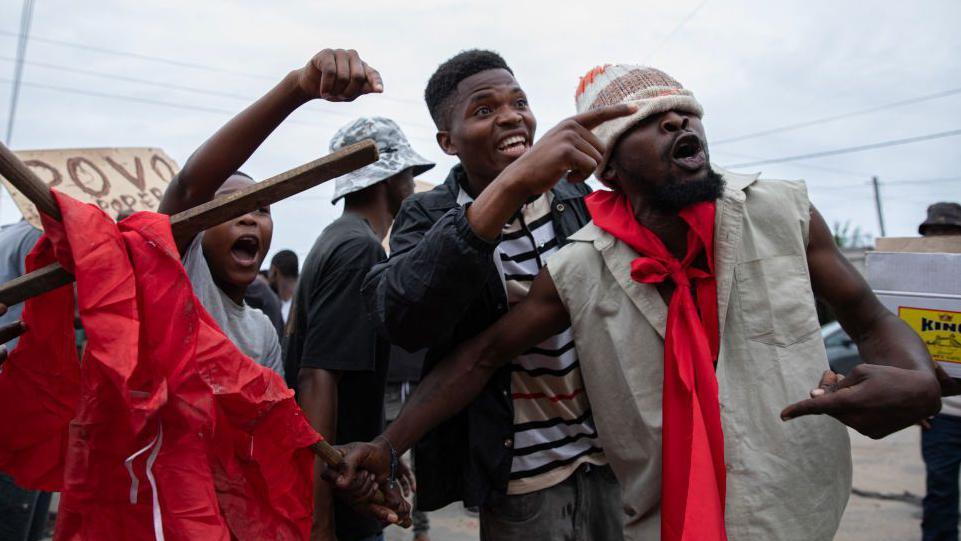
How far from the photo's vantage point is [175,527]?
5.26ft

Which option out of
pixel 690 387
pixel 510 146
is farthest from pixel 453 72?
pixel 690 387

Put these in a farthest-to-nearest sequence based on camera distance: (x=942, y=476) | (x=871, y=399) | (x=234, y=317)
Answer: (x=942, y=476)
(x=234, y=317)
(x=871, y=399)

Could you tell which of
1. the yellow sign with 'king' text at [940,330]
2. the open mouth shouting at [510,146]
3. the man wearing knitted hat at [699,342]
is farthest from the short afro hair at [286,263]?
the yellow sign with 'king' text at [940,330]

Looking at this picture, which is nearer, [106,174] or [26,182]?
[26,182]

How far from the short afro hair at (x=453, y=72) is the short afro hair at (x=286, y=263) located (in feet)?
17.1

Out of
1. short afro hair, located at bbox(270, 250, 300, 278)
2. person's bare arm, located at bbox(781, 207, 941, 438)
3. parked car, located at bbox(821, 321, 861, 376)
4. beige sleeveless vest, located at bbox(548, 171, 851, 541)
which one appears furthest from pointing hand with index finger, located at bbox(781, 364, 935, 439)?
parked car, located at bbox(821, 321, 861, 376)

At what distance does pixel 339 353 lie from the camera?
2660 mm

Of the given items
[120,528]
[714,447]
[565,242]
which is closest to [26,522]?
[120,528]

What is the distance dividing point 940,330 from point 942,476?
110 inches

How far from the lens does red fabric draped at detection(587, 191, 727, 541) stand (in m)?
1.93

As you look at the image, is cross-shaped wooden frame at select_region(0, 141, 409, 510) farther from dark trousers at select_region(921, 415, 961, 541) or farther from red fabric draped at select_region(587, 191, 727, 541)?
dark trousers at select_region(921, 415, 961, 541)

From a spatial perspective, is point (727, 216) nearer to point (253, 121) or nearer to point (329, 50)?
point (329, 50)

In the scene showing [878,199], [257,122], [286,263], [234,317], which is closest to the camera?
[257,122]

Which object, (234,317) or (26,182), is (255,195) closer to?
(26,182)
